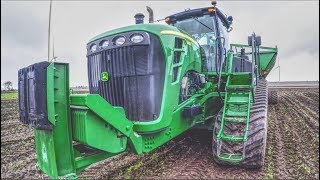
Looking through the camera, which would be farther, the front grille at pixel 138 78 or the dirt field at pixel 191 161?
the dirt field at pixel 191 161

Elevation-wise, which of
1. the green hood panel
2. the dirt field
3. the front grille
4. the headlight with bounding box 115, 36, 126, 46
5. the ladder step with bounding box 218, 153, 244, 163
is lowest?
the dirt field

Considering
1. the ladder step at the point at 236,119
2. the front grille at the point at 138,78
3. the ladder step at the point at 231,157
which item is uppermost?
the front grille at the point at 138,78

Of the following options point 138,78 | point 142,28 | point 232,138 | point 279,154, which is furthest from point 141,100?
point 279,154

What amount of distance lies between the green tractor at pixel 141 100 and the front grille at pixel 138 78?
0.01m

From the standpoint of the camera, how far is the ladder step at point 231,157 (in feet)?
14.2

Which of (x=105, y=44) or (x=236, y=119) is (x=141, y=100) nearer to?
(x=105, y=44)

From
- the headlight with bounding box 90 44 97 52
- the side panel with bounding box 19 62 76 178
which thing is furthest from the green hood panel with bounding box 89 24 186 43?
the side panel with bounding box 19 62 76 178

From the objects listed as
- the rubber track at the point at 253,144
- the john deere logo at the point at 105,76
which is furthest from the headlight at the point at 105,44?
the rubber track at the point at 253,144

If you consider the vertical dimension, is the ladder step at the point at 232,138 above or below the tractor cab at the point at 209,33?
below

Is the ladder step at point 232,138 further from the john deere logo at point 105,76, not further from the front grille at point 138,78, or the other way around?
the john deere logo at point 105,76

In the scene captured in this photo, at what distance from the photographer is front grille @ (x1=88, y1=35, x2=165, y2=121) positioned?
13.1ft

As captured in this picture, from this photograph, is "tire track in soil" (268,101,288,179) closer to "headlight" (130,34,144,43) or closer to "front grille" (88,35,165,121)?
"front grille" (88,35,165,121)

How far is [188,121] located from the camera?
485 cm

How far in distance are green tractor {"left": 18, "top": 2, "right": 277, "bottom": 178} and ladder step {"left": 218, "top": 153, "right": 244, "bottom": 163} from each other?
0.05 ft
